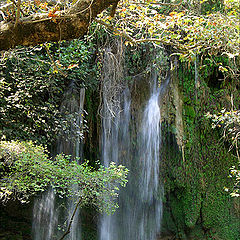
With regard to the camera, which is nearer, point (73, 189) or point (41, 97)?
point (73, 189)

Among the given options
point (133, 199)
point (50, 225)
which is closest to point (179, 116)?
point (133, 199)

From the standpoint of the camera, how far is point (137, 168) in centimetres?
730

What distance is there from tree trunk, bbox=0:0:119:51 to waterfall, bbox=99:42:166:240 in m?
4.75

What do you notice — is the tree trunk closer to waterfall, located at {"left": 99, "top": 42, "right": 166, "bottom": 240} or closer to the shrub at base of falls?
the shrub at base of falls

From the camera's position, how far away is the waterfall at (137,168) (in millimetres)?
7266

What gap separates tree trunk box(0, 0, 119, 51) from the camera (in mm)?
2438

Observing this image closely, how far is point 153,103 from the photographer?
7.39 m

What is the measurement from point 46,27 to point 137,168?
535 cm

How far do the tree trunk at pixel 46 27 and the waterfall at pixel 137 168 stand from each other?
4753mm

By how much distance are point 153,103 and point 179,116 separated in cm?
73

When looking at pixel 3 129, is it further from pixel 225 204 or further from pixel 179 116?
pixel 225 204

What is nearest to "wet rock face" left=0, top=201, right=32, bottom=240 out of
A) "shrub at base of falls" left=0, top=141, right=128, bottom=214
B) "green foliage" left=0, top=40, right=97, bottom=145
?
"green foliage" left=0, top=40, right=97, bottom=145

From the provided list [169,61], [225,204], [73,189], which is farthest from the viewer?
[169,61]

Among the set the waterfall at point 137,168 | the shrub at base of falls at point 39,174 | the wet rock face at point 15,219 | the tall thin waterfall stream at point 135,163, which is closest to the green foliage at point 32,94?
the shrub at base of falls at point 39,174
